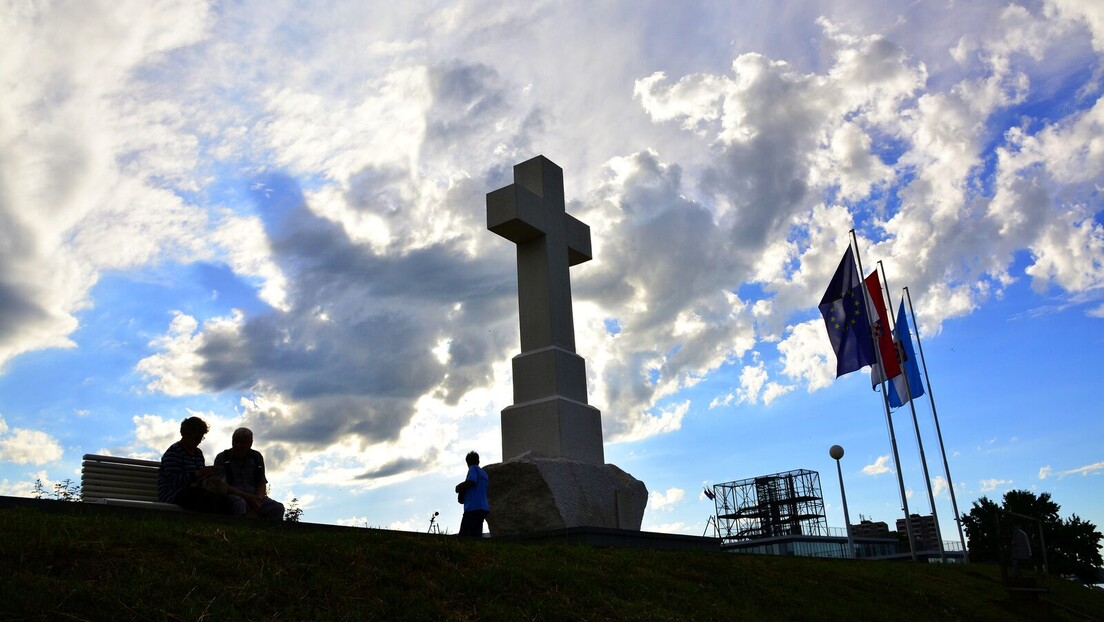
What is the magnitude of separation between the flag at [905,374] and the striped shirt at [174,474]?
17.3m

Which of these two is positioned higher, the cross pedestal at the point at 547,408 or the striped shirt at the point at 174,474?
the cross pedestal at the point at 547,408

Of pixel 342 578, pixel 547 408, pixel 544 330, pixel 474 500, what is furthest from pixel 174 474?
pixel 544 330

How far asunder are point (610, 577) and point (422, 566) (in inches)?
73.0

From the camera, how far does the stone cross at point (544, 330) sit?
12070 mm

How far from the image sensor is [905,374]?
2053 cm

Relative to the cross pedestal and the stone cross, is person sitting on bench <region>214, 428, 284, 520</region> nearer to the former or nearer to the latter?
the cross pedestal

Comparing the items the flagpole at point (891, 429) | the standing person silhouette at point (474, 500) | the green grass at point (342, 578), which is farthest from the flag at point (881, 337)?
the standing person silhouette at point (474, 500)

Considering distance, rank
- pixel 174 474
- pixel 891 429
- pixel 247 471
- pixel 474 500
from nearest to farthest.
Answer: pixel 174 474 → pixel 247 471 → pixel 474 500 → pixel 891 429

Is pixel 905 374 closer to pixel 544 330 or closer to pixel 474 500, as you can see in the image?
pixel 544 330

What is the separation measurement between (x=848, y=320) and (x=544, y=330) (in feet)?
33.3

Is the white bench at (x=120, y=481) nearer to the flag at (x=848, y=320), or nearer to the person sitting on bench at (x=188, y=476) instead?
the person sitting on bench at (x=188, y=476)

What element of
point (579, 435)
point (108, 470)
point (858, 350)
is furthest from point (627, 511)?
point (858, 350)

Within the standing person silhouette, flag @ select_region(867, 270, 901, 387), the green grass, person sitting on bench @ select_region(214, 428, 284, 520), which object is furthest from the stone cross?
flag @ select_region(867, 270, 901, 387)

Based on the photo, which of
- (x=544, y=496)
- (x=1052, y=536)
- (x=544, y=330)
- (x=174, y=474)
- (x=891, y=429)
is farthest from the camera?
(x=1052, y=536)
